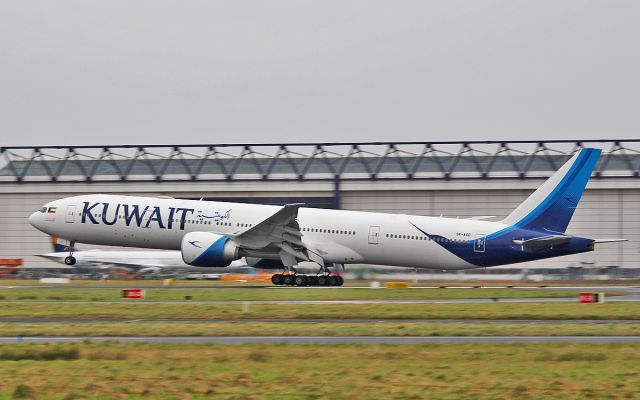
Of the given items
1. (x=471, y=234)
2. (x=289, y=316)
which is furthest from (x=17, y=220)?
(x=289, y=316)

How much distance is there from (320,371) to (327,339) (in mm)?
5929

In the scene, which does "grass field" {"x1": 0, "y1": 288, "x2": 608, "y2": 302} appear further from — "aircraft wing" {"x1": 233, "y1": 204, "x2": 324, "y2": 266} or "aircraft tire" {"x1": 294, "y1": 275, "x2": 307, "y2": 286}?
"aircraft wing" {"x1": 233, "y1": 204, "x2": 324, "y2": 266}

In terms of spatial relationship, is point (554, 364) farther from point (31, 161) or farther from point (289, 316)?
point (31, 161)

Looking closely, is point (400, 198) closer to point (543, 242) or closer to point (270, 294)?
point (543, 242)

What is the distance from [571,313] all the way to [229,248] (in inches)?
855

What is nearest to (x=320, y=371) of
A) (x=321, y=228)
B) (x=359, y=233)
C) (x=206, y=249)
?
(x=206, y=249)

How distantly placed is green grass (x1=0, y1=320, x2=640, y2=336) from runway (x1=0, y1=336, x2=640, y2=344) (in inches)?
28.4

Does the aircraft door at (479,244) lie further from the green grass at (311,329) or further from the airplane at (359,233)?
the green grass at (311,329)

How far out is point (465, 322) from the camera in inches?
1232

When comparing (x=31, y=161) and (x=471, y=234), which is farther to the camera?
(x=31, y=161)

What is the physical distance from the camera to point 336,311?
3528 cm

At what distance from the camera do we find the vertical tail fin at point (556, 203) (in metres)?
52.9

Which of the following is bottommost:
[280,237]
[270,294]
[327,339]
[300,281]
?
[327,339]

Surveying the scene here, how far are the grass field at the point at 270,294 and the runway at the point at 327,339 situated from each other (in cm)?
1587
